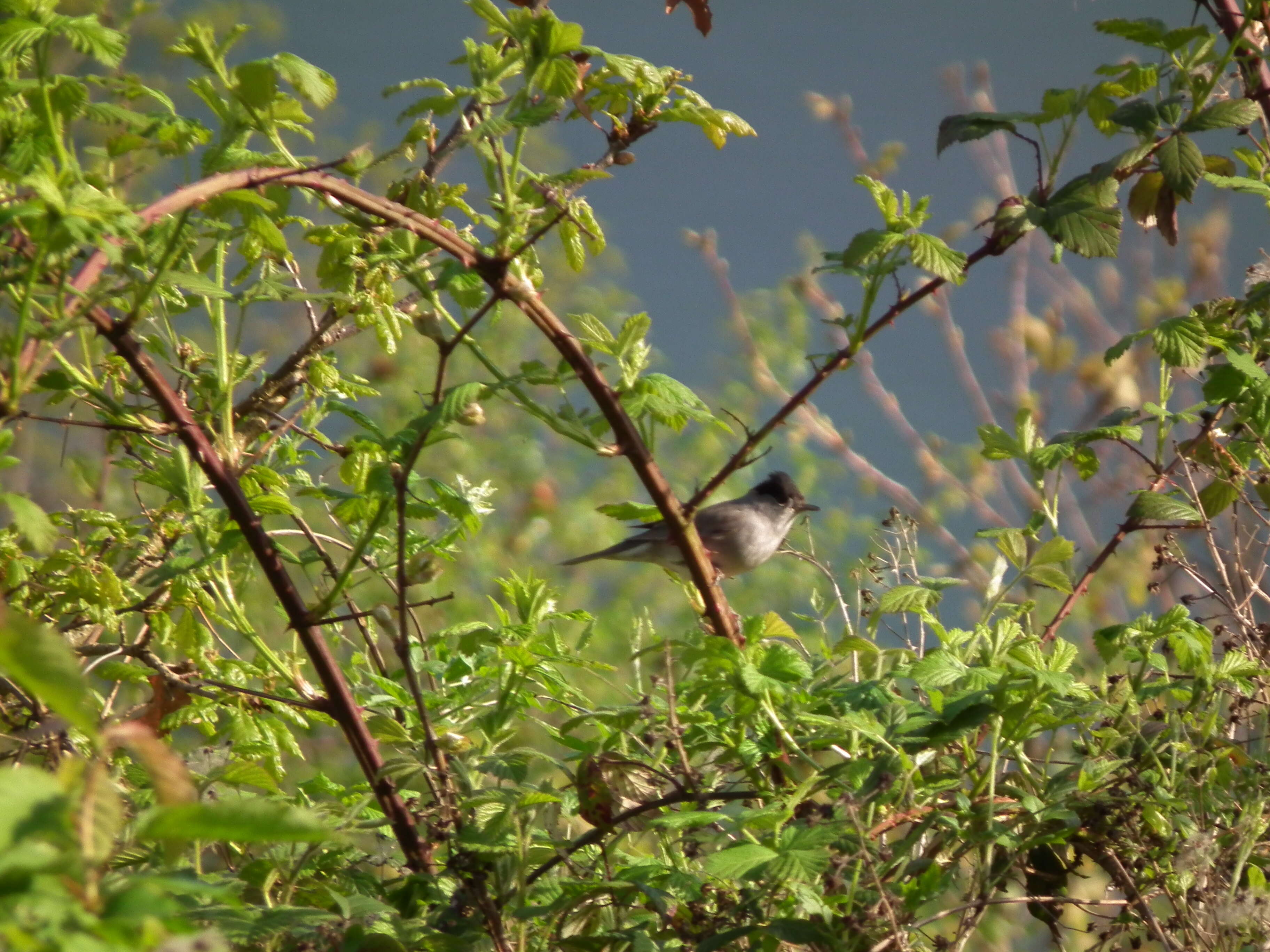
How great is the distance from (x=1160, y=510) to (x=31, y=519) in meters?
1.51

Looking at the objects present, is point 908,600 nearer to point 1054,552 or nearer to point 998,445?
point 1054,552

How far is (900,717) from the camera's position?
4.83ft

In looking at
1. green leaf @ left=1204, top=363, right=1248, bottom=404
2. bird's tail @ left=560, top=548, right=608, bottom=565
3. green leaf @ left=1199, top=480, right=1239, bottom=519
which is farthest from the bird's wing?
green leaf @ left=1204, top=363, right=1248, bottom=404

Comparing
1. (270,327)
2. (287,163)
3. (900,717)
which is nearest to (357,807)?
(900,717)

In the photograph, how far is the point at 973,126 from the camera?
1.73 meters

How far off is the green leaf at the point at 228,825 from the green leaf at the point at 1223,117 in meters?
1.59

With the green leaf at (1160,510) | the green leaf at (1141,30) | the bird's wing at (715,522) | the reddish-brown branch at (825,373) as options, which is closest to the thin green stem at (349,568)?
the reddish-brown branch at (825,373)

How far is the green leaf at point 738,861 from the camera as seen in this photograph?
1233mm

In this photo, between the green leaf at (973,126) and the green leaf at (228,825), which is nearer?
the green leaf at (228,825)

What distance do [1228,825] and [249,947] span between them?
1307 mm

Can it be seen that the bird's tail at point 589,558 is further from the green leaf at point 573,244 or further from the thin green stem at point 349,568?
the thin green stem at point 349,568

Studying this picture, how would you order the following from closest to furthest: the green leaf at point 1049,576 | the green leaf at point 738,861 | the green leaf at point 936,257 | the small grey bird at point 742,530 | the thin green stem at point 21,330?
1. the thin green stem at point 21,330
2. the green leaf at point 738,861
3. the green leaf at point 936,257
4. the green leaf at point 1049,576
5. the small grey bird at point 742,530

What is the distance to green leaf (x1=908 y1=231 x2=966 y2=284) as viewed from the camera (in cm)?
154

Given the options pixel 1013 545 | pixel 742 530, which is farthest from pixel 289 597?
pixel 742 530
